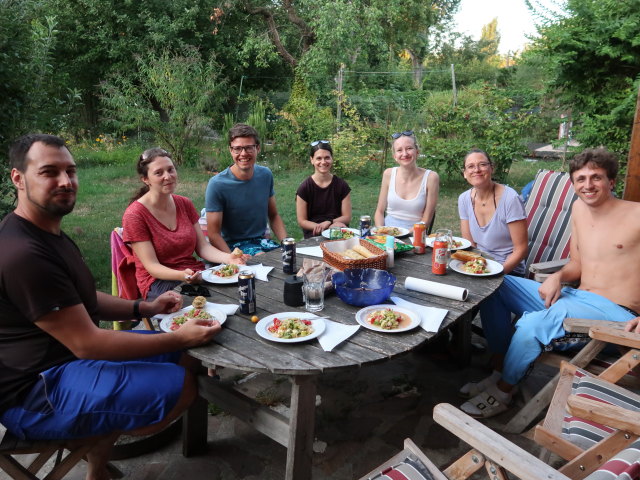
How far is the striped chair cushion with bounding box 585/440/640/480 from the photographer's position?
119 cm

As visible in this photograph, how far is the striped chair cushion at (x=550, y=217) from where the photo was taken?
12.0 feet

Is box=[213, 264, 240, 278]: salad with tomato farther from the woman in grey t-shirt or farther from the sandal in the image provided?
the woman in grey t-shirt

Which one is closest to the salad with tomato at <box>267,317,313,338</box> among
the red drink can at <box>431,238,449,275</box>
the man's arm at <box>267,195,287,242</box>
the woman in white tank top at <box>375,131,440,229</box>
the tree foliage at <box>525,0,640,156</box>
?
the red drink can at <box>431,238,449,275</box>

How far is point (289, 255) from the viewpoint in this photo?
105 inches

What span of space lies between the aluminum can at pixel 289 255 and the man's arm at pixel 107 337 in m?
0.80

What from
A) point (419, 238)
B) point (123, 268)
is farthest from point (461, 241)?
point (123, 268)

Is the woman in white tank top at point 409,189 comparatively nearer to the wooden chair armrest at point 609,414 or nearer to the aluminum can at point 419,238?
the aluminum can at point 419,238

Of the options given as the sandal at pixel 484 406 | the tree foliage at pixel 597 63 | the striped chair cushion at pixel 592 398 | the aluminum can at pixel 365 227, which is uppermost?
the tree foliage at pixel 597 63

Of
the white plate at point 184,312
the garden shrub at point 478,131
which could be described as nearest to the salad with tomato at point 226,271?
the white plate at point 184,312

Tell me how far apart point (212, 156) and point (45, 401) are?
9.00m

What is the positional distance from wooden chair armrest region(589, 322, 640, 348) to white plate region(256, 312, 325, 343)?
127 cm

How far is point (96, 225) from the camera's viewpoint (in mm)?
6273

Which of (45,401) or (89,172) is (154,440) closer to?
(45,401)

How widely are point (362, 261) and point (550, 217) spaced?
2090 millimetres
